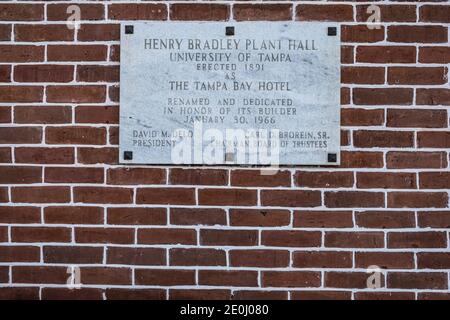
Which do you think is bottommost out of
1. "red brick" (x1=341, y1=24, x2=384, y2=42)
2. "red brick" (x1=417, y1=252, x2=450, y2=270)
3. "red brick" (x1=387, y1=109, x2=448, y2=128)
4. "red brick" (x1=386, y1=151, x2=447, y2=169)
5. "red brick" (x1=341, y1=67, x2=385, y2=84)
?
"red brick" (x1=417, y1=252, x2=450, y2=270)

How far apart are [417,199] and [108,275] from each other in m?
1.54

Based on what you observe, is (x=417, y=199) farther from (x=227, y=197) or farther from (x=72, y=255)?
(x=72, y=255)

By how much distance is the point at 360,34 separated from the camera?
2.75 meters

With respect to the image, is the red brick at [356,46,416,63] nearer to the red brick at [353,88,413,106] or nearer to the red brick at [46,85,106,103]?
the red brick at [353,88,413,106]

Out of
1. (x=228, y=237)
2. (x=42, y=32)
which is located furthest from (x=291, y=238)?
(x=42, y=32)

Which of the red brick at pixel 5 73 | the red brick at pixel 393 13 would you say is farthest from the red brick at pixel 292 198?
the red brick at pixel 5 73

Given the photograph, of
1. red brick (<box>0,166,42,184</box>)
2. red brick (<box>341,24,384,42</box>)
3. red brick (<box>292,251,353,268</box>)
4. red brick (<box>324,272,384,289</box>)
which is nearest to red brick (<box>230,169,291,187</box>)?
red brick (<box>292,251,353,268</box>)

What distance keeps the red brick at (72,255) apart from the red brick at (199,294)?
397mm

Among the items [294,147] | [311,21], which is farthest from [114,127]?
[311,21]

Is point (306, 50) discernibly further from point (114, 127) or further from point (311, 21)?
point (114, 127)

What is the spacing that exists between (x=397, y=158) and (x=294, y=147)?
0.50 m

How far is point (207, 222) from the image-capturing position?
2.76 metres

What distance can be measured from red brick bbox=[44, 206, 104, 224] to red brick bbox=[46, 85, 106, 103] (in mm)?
527

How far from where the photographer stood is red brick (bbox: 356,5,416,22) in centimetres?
275
